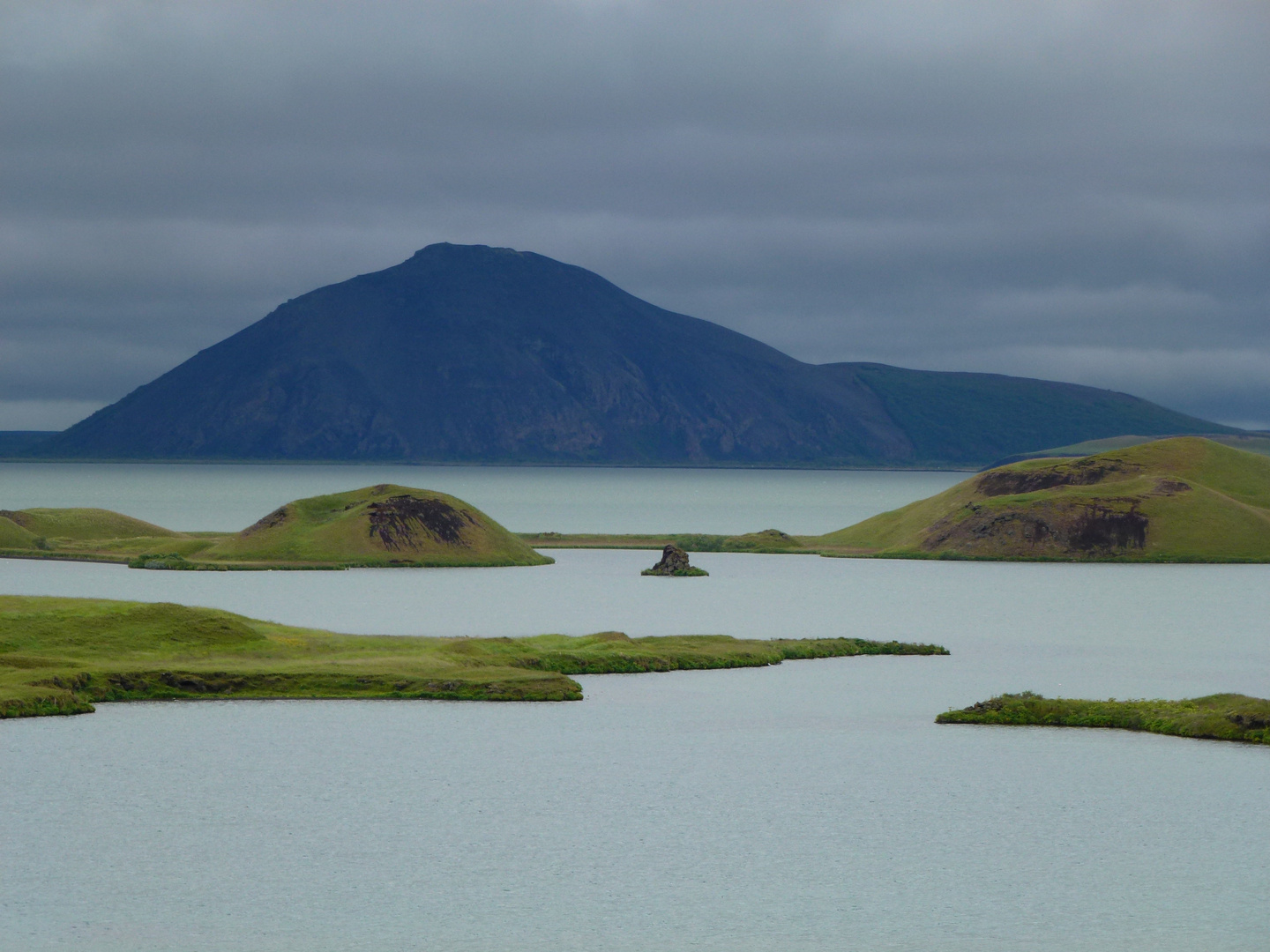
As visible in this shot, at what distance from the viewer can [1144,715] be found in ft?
180

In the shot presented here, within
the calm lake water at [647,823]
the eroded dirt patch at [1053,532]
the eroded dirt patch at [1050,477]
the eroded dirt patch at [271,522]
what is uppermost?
the eroded dirt patch at [1050,477]

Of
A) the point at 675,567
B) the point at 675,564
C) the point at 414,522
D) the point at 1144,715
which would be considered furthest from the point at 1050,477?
the point at 1144,715

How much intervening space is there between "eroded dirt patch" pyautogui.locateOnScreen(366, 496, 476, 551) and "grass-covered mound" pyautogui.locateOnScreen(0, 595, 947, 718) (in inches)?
2748

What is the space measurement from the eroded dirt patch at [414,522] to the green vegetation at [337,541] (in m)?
0.08

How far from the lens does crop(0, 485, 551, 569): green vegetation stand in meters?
141

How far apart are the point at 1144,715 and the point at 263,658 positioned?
33655 millimetres

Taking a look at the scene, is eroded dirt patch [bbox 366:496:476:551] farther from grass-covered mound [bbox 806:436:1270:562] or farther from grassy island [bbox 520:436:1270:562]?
grass-covered mound [bbox 806:436:1270:562]

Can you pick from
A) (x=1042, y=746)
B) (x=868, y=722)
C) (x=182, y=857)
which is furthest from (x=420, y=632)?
(x=182, y=857)

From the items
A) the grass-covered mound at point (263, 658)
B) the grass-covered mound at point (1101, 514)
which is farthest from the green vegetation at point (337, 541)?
the grass-covered mound at point (263, 658)

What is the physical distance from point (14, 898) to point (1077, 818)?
26.0 meters

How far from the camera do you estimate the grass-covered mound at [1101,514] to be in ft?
536

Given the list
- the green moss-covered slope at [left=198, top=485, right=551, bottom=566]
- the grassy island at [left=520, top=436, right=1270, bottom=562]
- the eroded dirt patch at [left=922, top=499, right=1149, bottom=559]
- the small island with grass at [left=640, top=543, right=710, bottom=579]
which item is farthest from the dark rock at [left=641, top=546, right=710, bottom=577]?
the eroded dirt patch at [left=922, top=499, right=1149, bottom=559]

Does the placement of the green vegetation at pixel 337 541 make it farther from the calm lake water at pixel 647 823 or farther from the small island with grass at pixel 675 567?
the calm lake water at pixel 647 823

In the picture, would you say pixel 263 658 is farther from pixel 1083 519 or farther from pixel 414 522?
pixel 1083 519
